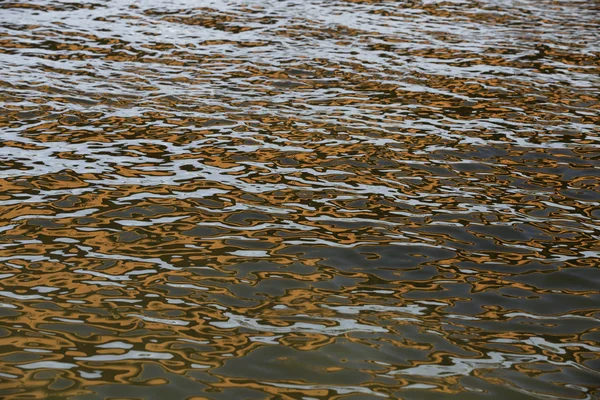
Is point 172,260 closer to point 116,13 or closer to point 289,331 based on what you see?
point 289,331

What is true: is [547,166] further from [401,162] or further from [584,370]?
[584,370]

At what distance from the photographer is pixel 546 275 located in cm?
635

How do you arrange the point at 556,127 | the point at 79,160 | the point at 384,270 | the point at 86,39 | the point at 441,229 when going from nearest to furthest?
the point at 384,270, the point at 441,229, the point at 79,160, the point at 556,127, the point at 86,39

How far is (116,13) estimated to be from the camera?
16.7 meters

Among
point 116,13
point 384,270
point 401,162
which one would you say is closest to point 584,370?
point 384,270

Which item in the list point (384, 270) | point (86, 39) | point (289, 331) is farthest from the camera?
point (86, 39)

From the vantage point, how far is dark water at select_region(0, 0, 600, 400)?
5.01 m

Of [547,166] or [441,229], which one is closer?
[441,229]

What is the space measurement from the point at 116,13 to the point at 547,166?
35.7 ft

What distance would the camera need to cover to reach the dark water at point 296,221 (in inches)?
197

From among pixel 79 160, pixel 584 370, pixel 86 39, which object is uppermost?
pixel 86 39

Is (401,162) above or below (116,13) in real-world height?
below

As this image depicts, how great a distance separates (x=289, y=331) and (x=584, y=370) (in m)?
1.91

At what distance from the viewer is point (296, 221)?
23.6 feet
